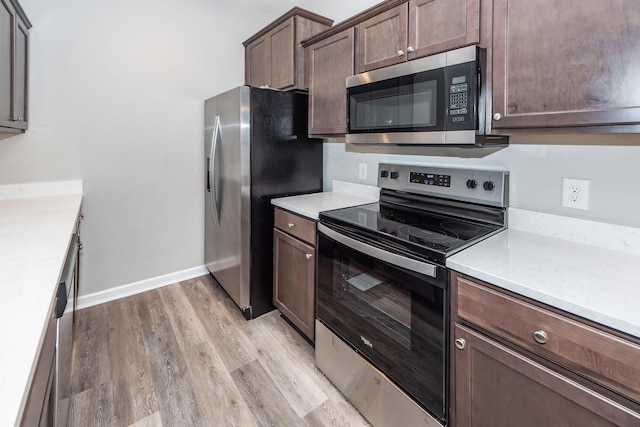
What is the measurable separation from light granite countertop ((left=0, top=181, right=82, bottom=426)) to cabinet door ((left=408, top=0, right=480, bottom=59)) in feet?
5.38

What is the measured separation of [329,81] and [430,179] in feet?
2.90

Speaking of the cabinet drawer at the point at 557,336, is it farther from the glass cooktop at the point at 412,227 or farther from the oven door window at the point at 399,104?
the oven door window at the point at 399,104

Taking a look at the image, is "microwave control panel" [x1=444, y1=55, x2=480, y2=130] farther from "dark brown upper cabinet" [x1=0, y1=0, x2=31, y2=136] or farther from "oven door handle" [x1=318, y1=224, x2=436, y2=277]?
"dark brown upper cabinet" [x1=0, y1=0, x2=31, y2=136]

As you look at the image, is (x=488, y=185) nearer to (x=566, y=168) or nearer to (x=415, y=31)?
(x=566, y=168)

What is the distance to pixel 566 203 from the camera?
1.36 m

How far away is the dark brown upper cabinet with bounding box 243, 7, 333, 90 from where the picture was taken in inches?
91.8

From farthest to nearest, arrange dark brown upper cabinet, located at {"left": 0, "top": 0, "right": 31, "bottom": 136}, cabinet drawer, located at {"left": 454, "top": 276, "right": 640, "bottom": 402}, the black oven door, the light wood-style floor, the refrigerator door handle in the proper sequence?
the refrigerator door handle, dark brown upper cabinet, located at {"left": 0, "top": 0, "right": 31, "bottom": 136}, the light wood-style floor, the black oven door, cabinet drawer, located at {"left": 454, "top": 276, "right": 640, "bottom": 402}

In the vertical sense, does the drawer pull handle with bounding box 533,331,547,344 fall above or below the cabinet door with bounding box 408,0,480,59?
below

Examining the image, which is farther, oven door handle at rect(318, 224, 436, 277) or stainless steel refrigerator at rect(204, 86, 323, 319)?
stainless steel refrigerator at rect(204, 86, 323, 319)

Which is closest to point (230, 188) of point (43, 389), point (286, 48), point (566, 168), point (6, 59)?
point (286, 48)

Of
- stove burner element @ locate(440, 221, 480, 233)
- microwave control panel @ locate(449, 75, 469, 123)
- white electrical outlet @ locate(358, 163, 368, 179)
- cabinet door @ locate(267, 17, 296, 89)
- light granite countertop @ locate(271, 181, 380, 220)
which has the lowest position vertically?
stove burner element @ locate(440, 221, 480, 233)

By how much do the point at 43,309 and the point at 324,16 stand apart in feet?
8.79

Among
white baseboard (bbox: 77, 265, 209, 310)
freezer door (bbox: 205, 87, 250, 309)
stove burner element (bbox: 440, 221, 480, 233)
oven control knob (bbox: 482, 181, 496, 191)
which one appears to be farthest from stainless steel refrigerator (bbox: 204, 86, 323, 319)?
oven control knob (bbox: 482, 181, 496, 191)

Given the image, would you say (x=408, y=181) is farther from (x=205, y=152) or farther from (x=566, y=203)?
(x=205, y=152)
